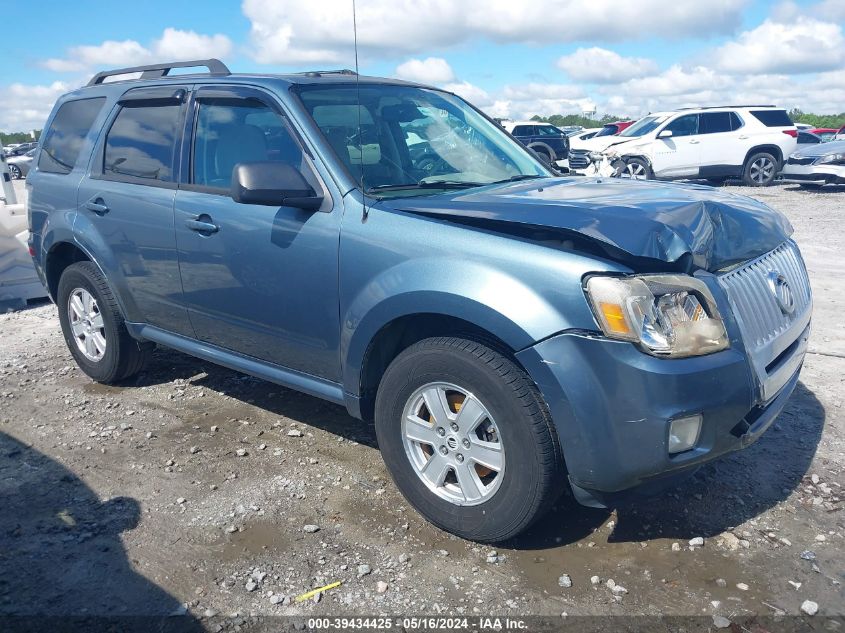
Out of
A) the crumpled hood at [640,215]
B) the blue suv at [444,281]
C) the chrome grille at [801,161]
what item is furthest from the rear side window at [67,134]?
the chrome grille at [801,161]

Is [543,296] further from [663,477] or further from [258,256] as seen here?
[258,256]

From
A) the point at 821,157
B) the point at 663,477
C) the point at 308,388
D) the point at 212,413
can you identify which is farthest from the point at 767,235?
the point at 821,157

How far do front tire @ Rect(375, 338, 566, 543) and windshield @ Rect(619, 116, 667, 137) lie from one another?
626 inches

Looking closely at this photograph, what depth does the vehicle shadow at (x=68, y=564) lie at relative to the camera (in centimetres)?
271

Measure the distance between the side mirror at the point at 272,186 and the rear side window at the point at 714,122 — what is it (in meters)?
15.7

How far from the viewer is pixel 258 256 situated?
3.63 metres

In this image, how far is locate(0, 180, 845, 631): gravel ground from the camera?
2773mm

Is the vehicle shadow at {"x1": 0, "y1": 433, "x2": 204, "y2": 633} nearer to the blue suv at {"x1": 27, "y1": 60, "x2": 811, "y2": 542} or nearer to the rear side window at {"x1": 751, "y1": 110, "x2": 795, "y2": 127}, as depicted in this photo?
the blue suv at {"x1": 27, "y1": 60, "x2": 811, "y2": 542}

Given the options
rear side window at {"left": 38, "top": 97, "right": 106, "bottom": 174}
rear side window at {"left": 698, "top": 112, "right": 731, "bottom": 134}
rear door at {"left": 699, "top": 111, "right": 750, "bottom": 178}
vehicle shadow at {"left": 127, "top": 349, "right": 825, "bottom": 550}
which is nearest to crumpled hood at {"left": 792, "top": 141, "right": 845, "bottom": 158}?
rear door at {"left": 699, "top": 111, "right": 750, "bottom": 178}

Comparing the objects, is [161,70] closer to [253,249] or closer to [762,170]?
[253,249]

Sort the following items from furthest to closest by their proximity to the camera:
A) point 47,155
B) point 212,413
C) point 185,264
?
point 47,155, point 212,413, point 185,264

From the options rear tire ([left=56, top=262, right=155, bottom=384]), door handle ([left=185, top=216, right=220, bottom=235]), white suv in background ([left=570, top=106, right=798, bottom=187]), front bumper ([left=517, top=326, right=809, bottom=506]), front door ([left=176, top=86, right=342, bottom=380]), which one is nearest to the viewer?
front bumper ([left=517, top=326, right=809, bottom=506])

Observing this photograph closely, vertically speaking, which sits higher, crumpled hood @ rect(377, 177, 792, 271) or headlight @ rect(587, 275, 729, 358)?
crumpled hood @ rect(377, 177, 792, 271)

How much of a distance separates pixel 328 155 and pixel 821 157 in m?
15.3
